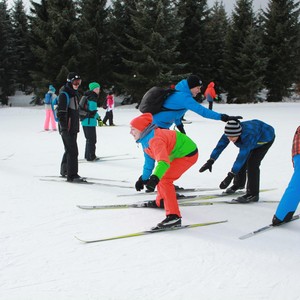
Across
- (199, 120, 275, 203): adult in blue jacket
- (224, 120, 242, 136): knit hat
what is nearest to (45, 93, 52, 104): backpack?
(199, 120, 275, 203): adult in blue jacket

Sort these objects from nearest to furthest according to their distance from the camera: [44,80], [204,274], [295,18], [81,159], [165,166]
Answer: [204,274], [165,166], [81,159], [44,80], [295,18]

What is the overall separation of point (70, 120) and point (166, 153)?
9.49 feet

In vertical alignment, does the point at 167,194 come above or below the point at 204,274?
above

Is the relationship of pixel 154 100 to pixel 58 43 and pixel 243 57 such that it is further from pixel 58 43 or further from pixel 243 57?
pixel 243 57

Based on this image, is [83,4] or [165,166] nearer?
[165,166]

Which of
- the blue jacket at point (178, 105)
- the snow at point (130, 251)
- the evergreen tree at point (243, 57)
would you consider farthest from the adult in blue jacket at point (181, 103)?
the evergreen tree at point (243, 57)

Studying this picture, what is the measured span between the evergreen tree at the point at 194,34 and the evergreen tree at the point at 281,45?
604 cm

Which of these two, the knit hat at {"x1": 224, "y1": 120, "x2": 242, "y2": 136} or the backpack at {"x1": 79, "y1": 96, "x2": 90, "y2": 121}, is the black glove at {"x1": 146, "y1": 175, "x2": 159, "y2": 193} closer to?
the knit hat at {"x1": 224, "y1": 120, "x2": 242, "y2": 136}

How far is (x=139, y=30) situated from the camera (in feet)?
96.2

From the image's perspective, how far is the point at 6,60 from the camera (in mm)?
32938

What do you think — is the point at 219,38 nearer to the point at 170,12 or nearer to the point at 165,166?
the point at 170,12

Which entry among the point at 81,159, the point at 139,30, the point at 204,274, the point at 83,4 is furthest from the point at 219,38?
the point at 204,274

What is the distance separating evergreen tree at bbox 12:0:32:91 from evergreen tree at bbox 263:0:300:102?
21801mm

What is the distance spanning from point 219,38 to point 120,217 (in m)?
34.9
